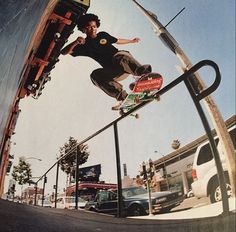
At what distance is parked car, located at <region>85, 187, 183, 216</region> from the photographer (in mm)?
1326

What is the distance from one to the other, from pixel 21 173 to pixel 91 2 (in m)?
1.54

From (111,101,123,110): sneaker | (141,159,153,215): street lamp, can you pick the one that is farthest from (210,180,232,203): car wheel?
(111,101,123,110): sneaker

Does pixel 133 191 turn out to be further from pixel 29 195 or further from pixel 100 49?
pixel 100 49

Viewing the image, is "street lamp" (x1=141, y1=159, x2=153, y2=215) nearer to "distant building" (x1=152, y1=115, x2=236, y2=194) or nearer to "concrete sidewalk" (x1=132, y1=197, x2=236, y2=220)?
"distant building" (x1=152, y1=115, x2=236, y2=194)

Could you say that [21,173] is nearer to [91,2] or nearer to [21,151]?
[21,151]

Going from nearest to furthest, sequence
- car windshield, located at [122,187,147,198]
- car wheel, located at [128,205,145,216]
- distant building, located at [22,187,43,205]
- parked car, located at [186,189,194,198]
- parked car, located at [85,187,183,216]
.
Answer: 1. parked car, located at [186,189,194,198]
2. parked car, located at [85,187,183,216]
3. car wheel, located at [128,205,145,216]
4. car windshield, located at [122,187,147,198]
5. distant building, located at [22,187,43,205]

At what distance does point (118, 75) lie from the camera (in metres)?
2.54

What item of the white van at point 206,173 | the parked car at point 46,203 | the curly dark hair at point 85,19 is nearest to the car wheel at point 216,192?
the white van at point 206,173

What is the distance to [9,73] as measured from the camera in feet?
4.33

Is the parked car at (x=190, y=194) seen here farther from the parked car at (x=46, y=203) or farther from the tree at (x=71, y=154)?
the parked car at (x=46, y=203)

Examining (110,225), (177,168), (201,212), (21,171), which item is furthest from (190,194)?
(21,171)

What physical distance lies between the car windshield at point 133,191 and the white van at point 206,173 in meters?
0.48

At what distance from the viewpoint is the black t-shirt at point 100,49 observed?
2.29 meters

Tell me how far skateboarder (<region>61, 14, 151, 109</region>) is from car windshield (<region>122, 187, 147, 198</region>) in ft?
2.51
